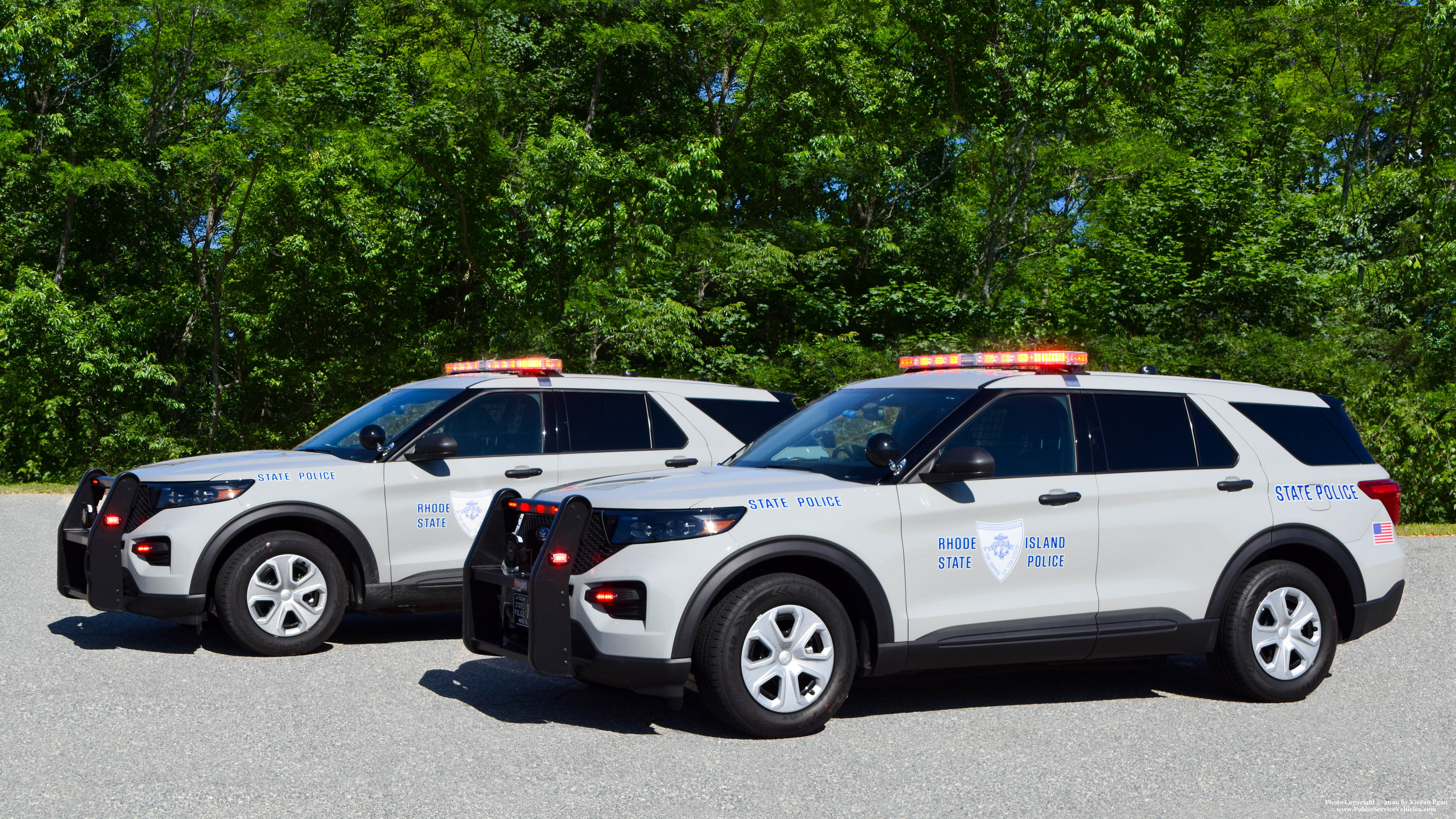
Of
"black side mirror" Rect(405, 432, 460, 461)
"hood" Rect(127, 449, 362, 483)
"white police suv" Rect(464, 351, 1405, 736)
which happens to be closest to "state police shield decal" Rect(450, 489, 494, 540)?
"black side mirror" Rect(405, 432, 460, 461)

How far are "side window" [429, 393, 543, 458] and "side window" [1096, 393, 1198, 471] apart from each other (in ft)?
12.3

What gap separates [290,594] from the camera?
7547 mm

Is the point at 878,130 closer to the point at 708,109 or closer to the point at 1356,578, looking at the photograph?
the point at 708,109

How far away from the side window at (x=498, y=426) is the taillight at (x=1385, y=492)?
16.3 feet

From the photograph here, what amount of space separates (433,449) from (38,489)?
1762 centimetres

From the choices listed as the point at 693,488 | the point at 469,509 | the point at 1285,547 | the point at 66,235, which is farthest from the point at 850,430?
the point at 66,235

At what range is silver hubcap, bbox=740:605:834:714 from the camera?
18.1ft

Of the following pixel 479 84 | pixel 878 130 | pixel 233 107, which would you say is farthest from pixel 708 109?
pixel 233 107

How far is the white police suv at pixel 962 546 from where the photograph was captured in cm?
547

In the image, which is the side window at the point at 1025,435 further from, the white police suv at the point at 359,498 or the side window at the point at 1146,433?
the white police suv at the point at 359,498

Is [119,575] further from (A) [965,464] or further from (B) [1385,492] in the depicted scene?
(B) [1385,492]

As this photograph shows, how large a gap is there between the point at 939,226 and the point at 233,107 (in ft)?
51.3

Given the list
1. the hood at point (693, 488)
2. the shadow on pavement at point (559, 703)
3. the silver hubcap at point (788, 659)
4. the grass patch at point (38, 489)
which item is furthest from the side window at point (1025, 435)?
the grass patch at point (38, 489)

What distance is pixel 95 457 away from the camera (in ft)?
85.3
